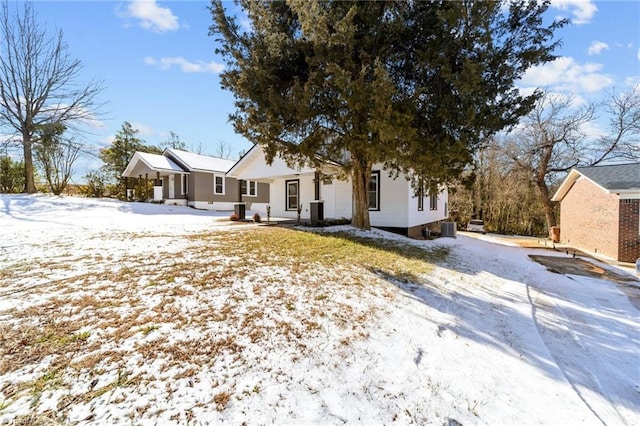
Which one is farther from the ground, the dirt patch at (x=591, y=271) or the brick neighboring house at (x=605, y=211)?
the brick neighboring house at (x=605, y=211)

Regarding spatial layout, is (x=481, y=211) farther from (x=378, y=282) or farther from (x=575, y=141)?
(x=378, y=282)

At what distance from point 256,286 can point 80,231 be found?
8064mm

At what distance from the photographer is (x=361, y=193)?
1131cm

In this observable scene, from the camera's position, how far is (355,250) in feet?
26.0

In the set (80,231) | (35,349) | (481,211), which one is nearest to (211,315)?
(35,349)

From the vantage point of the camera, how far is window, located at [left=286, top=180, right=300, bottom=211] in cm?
1652

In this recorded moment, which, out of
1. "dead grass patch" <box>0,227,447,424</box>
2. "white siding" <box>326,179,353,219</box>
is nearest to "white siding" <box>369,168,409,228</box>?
"white siding" <box>326,179,353,219</box>

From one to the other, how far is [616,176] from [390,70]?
37.3 ft

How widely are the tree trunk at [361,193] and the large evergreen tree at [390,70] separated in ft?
5.42

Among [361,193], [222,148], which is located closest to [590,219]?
[361,193]

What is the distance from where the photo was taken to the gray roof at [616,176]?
10945 millimetres

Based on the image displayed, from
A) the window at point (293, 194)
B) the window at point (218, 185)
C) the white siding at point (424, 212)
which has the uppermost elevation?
the window at point (218, 185)

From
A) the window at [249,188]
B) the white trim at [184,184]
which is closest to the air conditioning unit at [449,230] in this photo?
the window at [249,188]

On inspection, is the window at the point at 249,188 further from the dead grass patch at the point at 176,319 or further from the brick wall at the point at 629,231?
the brick wall at the point at 629,231
